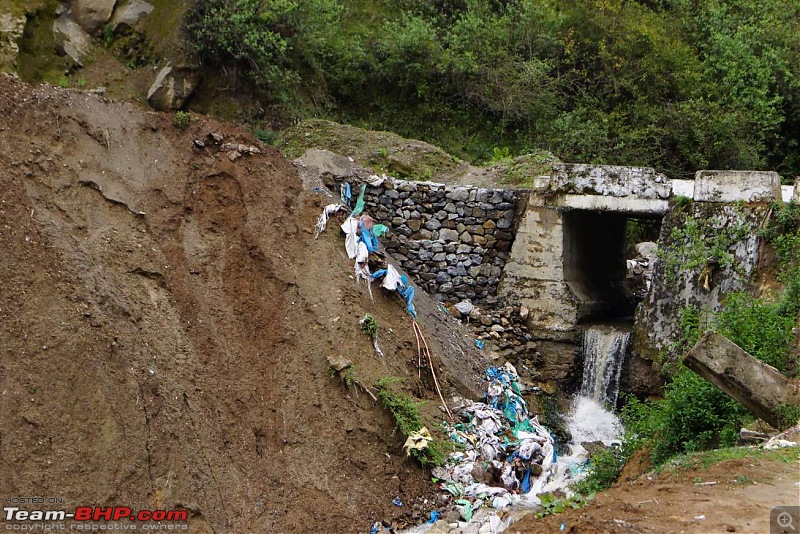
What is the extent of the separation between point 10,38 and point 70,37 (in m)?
1.29

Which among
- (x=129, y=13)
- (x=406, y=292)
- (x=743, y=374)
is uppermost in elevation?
(x=129, y=13)

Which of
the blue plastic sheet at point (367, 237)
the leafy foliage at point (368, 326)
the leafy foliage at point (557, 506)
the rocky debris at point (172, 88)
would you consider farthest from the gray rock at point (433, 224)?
the leafy foliage at point (557, 506)

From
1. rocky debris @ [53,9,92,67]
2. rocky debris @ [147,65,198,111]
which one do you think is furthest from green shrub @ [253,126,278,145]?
rocky debris @ [53,9,92,67]

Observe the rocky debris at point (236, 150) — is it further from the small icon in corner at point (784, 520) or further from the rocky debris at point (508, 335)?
the small icon in corner at point (784, 520)

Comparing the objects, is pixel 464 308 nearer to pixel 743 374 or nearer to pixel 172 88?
pixel 743 374

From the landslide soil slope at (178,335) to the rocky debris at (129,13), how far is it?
6.05 metres

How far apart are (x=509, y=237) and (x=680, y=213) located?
2.49 metres

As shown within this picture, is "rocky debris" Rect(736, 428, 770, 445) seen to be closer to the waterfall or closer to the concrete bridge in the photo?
the concrete bridge

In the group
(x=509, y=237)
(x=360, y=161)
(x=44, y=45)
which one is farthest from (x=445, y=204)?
(x=44, y=45)

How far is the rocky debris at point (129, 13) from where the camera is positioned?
578 inches

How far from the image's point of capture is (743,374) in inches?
240

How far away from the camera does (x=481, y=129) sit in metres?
17.3

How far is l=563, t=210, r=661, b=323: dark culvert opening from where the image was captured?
11430 millimetres

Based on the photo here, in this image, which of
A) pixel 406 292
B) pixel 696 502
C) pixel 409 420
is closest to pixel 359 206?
pixel 406 292
